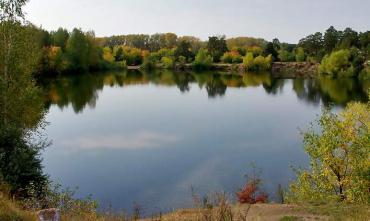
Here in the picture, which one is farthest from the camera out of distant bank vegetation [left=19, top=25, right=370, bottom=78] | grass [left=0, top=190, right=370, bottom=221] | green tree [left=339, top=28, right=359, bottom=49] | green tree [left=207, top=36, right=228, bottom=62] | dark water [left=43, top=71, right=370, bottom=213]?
green tree [left=207, top=36, right=228, bottom=62]

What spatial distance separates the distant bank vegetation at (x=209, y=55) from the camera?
10169 centimetres

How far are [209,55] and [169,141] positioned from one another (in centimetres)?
11021

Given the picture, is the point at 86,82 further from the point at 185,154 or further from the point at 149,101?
the point at 185,154

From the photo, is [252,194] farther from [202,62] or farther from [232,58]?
[232,58]

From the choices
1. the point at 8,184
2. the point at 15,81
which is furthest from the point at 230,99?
the point at 8,184

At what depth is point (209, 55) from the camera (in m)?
145

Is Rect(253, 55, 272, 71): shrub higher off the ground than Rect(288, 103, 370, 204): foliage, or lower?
higher

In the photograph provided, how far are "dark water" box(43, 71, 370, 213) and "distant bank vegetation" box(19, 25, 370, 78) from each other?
32761mm

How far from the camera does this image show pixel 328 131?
74.5 feet

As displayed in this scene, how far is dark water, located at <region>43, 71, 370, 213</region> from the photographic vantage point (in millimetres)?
26484

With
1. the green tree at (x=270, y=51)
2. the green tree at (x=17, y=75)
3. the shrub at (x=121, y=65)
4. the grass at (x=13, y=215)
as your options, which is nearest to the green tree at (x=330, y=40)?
the green tree at (x=270, y=51)

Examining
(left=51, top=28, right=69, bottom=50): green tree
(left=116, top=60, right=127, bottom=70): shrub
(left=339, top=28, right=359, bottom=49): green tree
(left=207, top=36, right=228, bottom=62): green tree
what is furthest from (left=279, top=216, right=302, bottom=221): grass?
(left=207, top=36, right=228, bottom=62): green tree

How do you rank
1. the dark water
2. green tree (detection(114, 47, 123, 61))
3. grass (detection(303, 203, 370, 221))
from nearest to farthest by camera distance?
grass (detection(303, 203, 370, 221)) → the dark water → green tree (detection(114, 47, 123, 61))

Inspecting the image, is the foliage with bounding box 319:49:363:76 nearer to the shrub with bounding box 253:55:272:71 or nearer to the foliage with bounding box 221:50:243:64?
the shrub with bounding box 253:55:272:71
